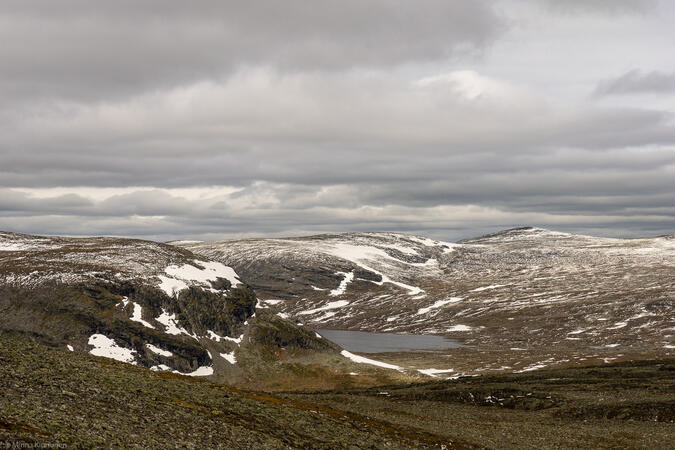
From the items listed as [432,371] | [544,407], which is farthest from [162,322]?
[544,407]

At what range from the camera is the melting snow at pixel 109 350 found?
5613 inches

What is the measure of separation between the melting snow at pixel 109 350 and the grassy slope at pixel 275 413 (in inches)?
2815

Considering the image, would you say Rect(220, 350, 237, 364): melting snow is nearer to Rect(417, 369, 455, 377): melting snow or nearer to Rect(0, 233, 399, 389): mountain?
Rect(0, 233, 399, 389): mountain

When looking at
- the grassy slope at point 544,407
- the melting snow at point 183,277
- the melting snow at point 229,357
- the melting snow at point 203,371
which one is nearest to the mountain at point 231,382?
the grassy slope at point 544,407

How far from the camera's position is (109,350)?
475 feet

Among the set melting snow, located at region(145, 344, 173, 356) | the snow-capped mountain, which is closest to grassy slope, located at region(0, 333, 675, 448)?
melting snow, located at region(145, 344, 173, 356)

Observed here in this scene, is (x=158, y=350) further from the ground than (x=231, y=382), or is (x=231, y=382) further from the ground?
(x=158, y=350)

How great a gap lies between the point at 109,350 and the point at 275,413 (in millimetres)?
109563

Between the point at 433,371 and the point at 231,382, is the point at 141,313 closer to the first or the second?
the point at 231,382

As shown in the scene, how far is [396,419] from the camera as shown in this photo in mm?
70062

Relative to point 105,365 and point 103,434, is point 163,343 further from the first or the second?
point 103,434

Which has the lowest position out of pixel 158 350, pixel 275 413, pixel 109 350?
pixel 158 350

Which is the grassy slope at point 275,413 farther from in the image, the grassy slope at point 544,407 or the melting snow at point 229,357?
the melting snow at point 229,357

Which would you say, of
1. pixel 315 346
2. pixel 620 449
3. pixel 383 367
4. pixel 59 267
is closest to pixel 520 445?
pixel 620 449
